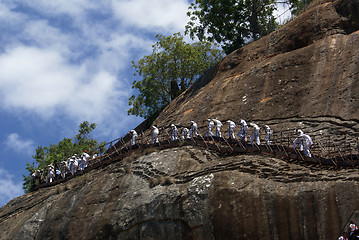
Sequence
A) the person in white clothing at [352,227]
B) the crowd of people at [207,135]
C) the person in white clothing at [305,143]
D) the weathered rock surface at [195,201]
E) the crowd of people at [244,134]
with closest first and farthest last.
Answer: the person in white clothing at [352,227], the weathered rock surface at [195,201], the person in white clothing at [305,143], the crowd of people at [244,134], the crowd of people at [207,135]

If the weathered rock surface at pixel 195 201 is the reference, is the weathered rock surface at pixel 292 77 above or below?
above

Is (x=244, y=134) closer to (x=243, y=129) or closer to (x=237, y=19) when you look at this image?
(x=243, y=129)

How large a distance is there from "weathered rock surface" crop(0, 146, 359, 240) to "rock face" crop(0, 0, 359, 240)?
52 mm

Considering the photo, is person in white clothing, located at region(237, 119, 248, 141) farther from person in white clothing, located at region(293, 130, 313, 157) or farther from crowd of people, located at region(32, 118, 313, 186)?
person in white clothing, located at region(293, 130, 313, 157)

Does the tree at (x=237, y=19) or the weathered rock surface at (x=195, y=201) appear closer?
the weathered rock surface at (x=195, y=201)

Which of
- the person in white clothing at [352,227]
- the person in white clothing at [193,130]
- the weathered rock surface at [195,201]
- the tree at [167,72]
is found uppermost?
the tree at [167,72]

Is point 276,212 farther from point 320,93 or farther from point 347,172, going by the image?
point 320,93

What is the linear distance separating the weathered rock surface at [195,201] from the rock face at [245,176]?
0.05m

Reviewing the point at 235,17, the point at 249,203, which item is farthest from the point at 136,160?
the point at 235,17

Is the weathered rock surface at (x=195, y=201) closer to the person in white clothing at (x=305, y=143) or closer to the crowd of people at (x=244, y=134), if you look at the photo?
the person in white clothing at (x=305, y=143)

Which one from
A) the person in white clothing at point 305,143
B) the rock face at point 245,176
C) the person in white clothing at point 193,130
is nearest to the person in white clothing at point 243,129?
the rock face at point 245,176

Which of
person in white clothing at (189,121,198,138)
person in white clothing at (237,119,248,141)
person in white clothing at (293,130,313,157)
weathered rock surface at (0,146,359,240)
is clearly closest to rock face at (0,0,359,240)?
weathered rock surface at (0,146,359,240)

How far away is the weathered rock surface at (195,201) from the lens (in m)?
25.9

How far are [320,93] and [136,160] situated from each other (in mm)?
12782
